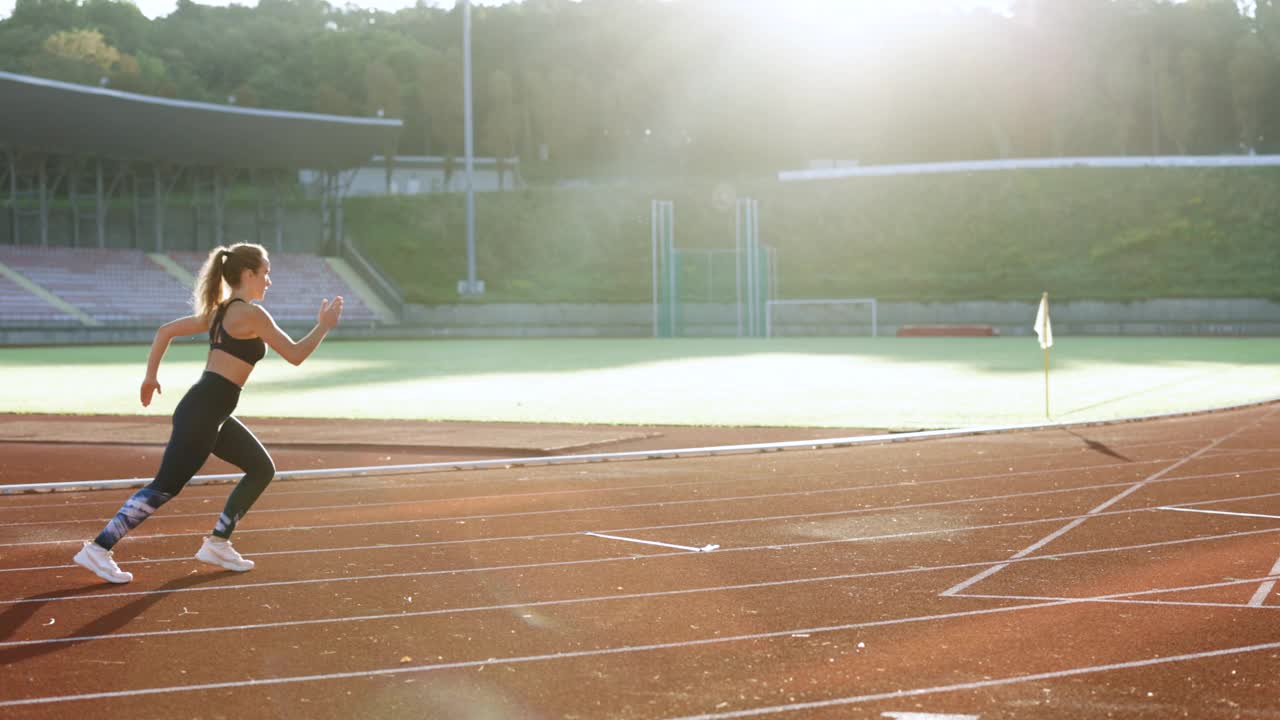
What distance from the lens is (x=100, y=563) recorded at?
23.2 feet

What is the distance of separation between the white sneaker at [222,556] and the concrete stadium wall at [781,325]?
44866mm

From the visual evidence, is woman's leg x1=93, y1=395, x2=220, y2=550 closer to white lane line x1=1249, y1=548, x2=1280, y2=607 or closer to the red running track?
the red running track

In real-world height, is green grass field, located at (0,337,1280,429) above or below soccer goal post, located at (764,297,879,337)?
below

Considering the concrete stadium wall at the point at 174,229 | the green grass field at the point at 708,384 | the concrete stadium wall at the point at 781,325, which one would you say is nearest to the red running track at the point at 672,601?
the green grass field at the point at 708,384

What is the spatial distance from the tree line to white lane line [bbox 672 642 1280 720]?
8844 cm

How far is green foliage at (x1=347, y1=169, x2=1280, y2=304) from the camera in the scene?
61.9 m

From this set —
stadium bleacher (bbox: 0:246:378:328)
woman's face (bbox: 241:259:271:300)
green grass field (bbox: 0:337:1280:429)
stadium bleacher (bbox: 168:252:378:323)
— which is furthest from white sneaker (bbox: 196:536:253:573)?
stadium bleacher (bbox: 168:252:378:323)

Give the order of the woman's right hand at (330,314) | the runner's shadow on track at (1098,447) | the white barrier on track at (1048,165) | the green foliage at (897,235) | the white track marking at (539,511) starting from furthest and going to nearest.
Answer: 1. the white barrier on track at (1048,165)
2. the green foliage at (897,235)
3. the runner's shadow on track at (1098,447)
4. the white track marking at (539,511)
5. the woman's right hand at (330,314)

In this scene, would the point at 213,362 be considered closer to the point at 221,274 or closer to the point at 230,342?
the point at 230,342

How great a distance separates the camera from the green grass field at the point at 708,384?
18391 millimetres

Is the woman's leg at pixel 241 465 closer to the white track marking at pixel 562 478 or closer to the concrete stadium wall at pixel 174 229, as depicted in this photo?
the white track marking at pixel 562 478

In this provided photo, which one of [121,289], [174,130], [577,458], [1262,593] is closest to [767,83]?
[174,130]

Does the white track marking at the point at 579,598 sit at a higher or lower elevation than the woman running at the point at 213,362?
lower

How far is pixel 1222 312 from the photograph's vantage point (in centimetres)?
5216
